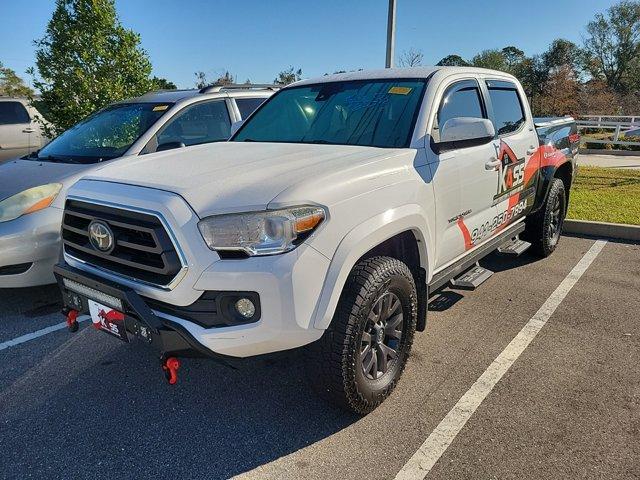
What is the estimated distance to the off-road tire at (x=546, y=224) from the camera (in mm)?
5203

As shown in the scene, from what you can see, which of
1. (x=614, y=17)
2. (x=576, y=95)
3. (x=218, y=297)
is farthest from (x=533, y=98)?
(x=218, y=297)

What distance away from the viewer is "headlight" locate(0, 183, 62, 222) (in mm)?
3963

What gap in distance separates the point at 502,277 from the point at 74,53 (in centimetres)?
707

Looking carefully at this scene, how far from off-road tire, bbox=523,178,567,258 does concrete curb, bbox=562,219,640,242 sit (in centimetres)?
122

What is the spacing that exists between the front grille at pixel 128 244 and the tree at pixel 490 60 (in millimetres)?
45836

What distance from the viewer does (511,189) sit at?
4.26 m

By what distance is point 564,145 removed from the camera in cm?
552

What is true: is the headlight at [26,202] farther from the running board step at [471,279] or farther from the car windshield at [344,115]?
the running board step at [471,279]

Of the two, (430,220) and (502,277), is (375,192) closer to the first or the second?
(430,220)

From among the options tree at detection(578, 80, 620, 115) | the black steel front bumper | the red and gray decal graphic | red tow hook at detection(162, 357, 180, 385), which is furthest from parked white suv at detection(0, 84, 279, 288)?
tree at detection(578, 80, 620, 115)

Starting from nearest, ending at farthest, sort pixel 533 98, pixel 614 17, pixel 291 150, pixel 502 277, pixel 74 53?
pixel 291 150 < pixel 502 277 < pixel 74 53 < pixel 533 98 < pixel 614 17

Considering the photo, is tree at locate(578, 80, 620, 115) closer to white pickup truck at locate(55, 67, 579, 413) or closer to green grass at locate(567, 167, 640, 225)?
green grass at locate(567, 167, 640, 225)

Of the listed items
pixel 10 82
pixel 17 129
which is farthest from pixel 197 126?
pixel 10 82

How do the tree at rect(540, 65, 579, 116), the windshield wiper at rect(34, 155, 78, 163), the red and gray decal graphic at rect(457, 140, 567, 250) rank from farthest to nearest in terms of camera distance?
the tree at rect(540, 65, 579, 116) → the windshield wiper at rect(34, 155, 78, 163) → the red and gray decal graphic at rect(457, 140, 567, 250)
